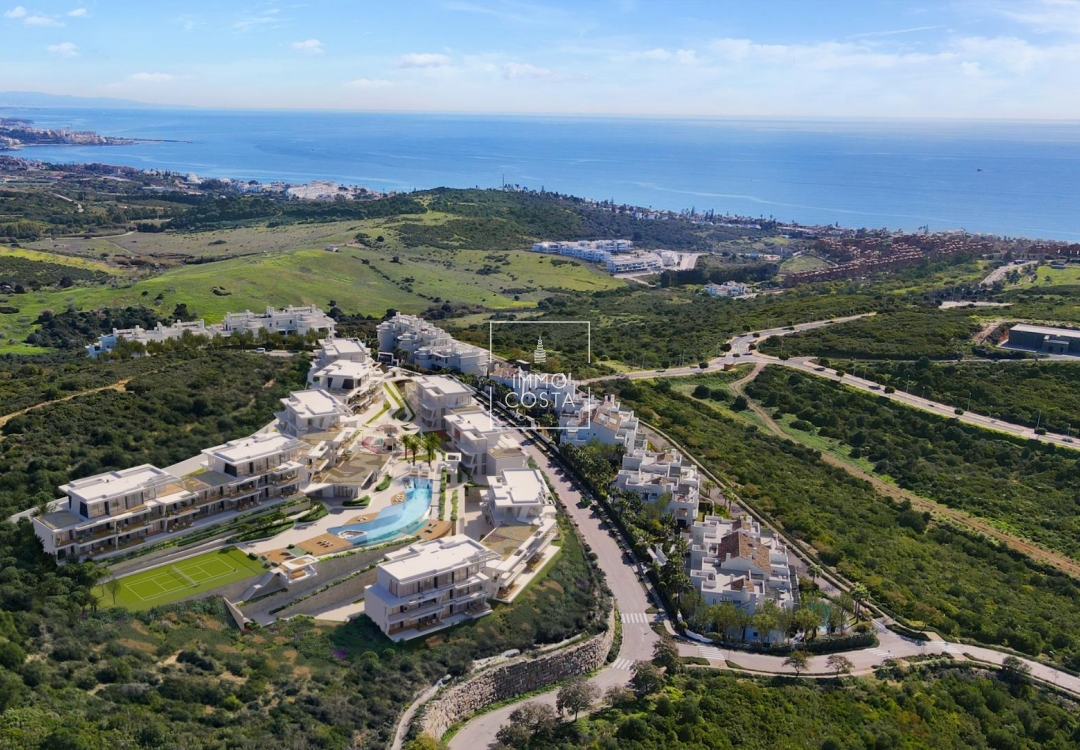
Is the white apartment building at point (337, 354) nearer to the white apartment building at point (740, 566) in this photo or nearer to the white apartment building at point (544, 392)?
the white apartment building at point (544, 392)

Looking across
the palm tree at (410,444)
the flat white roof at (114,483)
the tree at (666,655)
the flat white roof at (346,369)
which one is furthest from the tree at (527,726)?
the flat white roof at (346,369)

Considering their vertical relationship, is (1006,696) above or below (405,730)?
below

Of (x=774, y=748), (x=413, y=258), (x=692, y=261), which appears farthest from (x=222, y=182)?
(x=774, y=748)

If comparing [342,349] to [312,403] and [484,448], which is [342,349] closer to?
[312,403]

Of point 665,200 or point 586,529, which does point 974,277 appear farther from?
point 665,200

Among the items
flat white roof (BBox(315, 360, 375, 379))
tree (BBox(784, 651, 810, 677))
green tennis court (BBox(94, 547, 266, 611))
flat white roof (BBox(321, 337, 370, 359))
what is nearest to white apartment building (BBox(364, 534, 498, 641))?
green tennis court (BBox(94, 547, 266, 611))

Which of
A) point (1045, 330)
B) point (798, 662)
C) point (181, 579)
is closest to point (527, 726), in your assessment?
point (798, 662)

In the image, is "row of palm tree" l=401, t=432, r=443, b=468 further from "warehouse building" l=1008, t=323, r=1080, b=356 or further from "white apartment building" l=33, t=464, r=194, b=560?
"warehouse building" l=1008, t=323, r=1080, b=356
